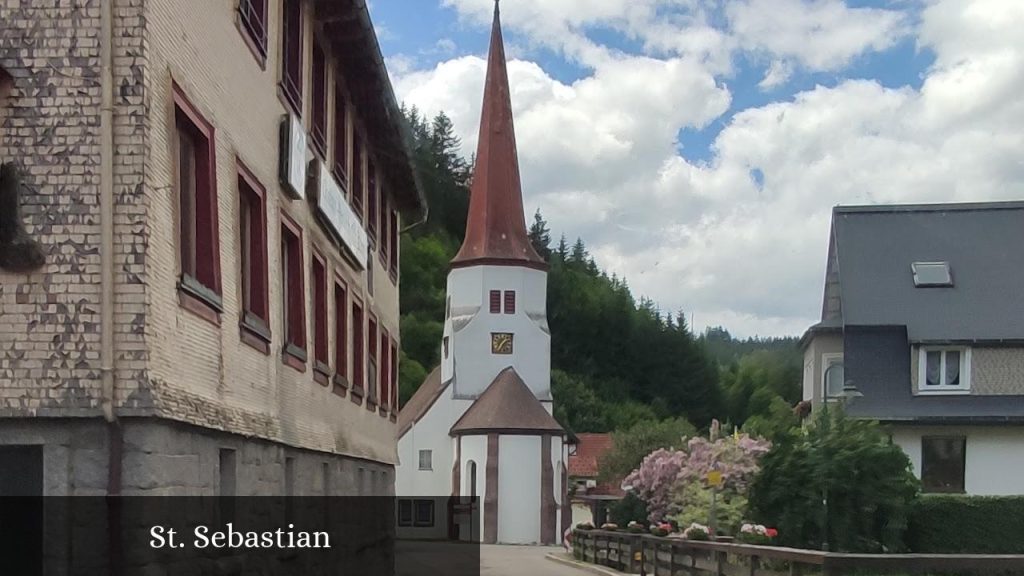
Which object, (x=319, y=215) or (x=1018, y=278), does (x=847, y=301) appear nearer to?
(x=1018, y=278)

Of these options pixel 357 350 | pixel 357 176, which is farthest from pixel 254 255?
pixel 357 350

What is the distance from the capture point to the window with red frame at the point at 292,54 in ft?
46.1

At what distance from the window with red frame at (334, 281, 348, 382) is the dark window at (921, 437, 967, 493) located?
2340cm

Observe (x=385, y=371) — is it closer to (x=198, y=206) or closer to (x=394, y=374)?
(x=394, y=374)

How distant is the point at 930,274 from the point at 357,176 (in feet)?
80.8

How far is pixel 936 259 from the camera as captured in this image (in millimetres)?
40438

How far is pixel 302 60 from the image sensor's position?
15.0 meters

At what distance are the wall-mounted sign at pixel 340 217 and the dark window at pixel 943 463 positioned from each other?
73.2 ft

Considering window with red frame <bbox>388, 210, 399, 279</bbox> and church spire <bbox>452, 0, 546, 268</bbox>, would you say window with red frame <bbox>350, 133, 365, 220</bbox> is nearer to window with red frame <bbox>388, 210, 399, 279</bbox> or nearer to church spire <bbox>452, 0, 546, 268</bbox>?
window with red frame <bbox>388, 210, 399, 279</bbox>

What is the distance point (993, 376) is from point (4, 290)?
3357 centimetres

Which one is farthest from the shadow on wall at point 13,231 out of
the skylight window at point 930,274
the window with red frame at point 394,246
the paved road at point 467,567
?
the skylight window at point 930,274

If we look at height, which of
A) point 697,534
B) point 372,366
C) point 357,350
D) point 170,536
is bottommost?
point 697,534

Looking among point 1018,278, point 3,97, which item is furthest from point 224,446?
point 1018,278

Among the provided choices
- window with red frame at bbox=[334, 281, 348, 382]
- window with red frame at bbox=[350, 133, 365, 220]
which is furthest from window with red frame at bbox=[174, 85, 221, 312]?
window with red frame at bbox=[350, 133, 365, 220]
